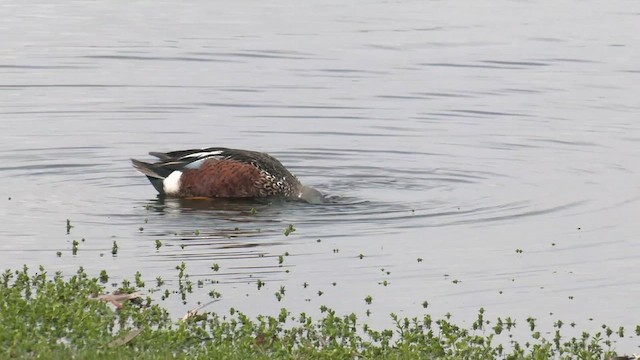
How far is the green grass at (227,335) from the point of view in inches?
352

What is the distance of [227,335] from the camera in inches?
377

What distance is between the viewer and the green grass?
895 centimetres

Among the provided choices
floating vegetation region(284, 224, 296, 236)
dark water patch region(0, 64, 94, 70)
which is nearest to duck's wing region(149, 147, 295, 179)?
floating vegetation region(284, 224, 296, 236)

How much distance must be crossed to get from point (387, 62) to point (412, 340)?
49.6 ft

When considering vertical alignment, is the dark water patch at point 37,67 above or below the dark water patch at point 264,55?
below

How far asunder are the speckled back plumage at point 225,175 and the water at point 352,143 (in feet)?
0.88

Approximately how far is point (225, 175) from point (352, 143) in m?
3.49

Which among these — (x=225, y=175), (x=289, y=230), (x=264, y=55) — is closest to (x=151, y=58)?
(x=264, y=55)

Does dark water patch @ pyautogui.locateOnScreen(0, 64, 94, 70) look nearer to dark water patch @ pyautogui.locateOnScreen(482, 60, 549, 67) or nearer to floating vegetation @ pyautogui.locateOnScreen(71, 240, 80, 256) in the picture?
dark water patch @ pyautogui.locateOnScreen(482, 60, 549, 67)

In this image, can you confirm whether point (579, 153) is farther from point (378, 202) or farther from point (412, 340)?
point (412, 340)

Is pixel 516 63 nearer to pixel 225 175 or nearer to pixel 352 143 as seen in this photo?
pixel 352 143

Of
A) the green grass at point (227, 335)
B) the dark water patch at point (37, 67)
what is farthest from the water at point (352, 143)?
the green grass at point (227, 335)

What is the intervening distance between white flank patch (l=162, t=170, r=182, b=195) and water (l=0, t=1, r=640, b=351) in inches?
7.5

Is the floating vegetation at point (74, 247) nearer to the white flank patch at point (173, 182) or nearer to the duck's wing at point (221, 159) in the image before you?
the white flank patch at point (173, 182)
